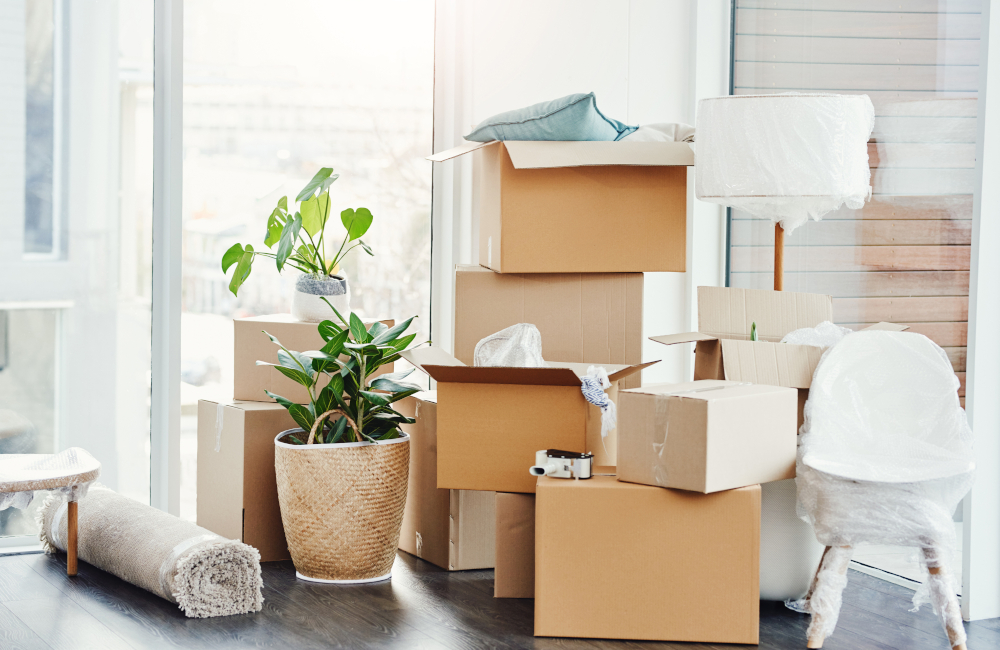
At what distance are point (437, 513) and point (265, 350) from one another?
2.21 feet

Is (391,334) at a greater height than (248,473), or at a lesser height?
greater

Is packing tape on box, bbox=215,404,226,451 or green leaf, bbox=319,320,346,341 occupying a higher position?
green leaf, bbox=319,320,346,341

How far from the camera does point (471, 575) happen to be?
8.66 ft

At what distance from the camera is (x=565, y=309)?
259cm

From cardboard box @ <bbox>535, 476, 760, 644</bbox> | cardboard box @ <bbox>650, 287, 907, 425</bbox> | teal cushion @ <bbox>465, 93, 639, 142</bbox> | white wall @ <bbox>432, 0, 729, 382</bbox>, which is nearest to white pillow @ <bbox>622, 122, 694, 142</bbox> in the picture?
teal cushion @ <bbox>465, 93, 639, 142</bbox>

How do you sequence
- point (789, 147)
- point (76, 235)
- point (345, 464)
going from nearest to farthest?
point (789, 147)
point (345, 464)
point (76, 235)

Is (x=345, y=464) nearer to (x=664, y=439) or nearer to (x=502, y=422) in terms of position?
(x=502, y=422)

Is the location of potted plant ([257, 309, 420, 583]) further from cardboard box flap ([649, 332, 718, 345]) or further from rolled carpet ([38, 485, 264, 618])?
cardboard box flap ([649, 332, 718, 345])

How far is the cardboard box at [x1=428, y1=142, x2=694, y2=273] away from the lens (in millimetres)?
2502

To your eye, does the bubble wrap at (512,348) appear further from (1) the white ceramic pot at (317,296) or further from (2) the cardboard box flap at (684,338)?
(1) the white ceramic pot at (317,296)

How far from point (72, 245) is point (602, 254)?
1.61 m

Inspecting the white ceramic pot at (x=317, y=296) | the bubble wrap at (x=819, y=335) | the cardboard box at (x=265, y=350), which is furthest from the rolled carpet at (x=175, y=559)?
the bubble wrap at (x=819, y=335)

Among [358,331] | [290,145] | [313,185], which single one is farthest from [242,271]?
[290,145]

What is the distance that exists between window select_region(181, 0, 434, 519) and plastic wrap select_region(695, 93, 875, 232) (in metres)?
1.32
